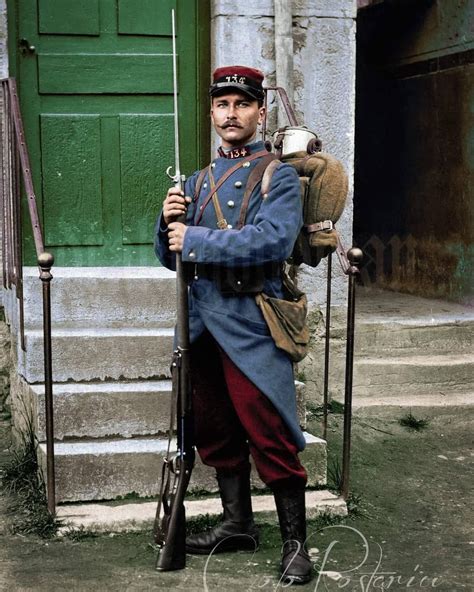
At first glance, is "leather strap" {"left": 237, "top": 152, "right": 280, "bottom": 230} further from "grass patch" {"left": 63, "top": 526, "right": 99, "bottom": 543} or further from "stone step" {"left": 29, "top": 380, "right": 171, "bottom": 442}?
"grass patch" {"left": 63, "top": 526, "right": 99, "bottom": 543}

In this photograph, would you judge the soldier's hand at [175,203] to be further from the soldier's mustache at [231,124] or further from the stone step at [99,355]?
the stone step at [99,355]

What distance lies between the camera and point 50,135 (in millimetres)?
5441

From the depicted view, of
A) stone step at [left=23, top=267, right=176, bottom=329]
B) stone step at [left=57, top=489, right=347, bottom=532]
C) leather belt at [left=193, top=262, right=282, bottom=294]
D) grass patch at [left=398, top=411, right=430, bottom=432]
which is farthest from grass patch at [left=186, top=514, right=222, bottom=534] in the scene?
grass patch at [left=398, top=411, right=430, bottom=432]

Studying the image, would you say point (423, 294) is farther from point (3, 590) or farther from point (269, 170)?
point (3, 590)

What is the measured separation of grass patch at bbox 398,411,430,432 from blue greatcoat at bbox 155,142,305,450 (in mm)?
2193

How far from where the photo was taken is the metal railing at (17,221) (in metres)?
3.90

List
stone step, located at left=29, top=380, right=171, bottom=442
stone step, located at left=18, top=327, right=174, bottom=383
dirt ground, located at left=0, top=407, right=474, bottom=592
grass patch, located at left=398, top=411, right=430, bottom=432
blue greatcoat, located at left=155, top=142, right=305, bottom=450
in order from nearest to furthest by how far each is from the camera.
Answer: blue greatcoat, located at left=155, top=142, right=305, bottom=450 → dirt ground, located at left=0, top=407, right=474, bottom=592 → stone step, located at left=29, top=380, right=171, bottom=442 → stone step, located at left=18, top=327, right=174, bottom=383 → grass patch, located at left=398, top=411, right=430, bottom=432

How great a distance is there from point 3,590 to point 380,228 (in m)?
5.64

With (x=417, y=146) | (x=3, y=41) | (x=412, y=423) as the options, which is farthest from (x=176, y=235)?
Answer: (x=417, y=146)

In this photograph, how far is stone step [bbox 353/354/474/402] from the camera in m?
5.82

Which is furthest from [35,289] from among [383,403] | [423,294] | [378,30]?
[378,30]

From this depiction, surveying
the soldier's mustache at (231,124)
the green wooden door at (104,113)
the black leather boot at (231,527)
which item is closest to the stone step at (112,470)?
the black leather boot at (231,527)

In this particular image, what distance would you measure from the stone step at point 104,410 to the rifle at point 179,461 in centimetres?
83

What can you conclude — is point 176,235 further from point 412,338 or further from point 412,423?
point 412,338
